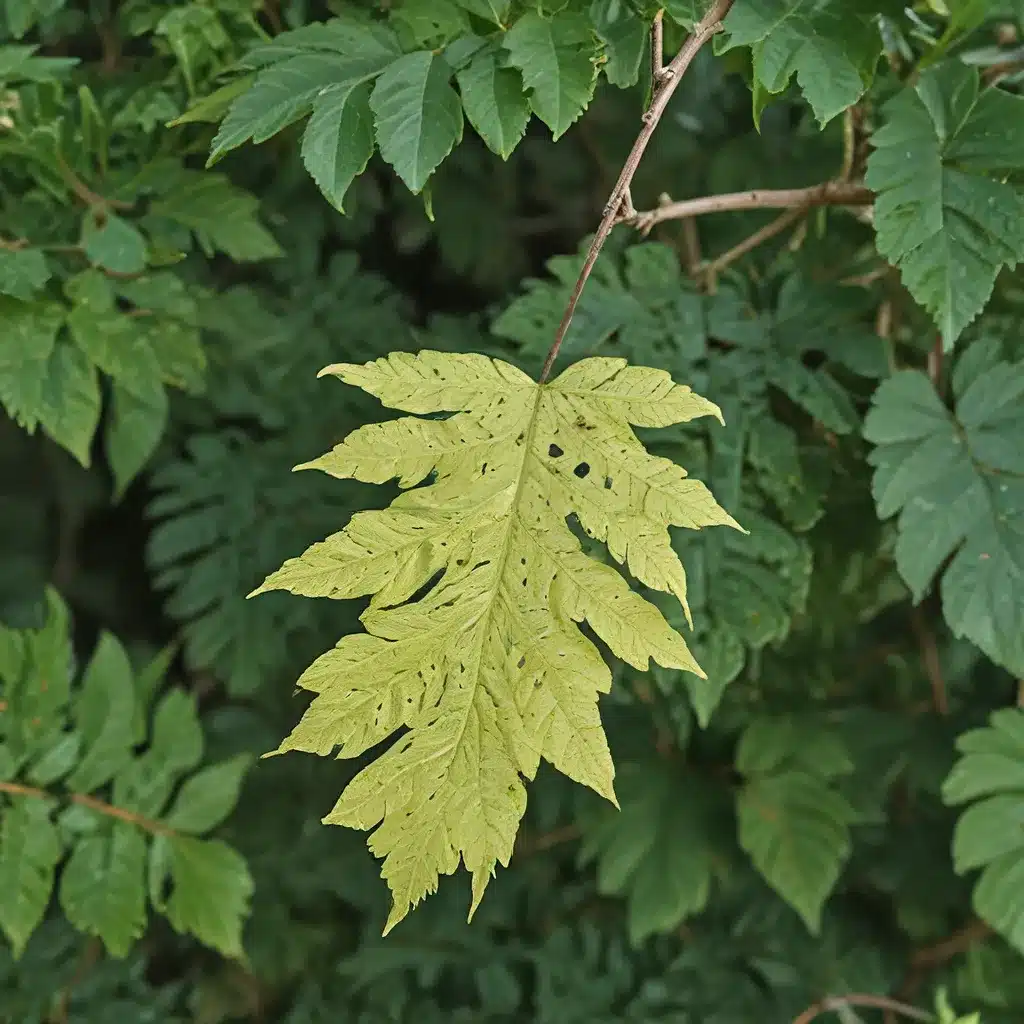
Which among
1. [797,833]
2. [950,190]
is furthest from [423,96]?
[797,833]

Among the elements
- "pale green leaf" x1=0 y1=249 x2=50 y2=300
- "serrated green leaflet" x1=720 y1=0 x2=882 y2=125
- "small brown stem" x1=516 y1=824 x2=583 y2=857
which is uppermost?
"serrated green leaflet" x1=720 y1=0 x2=882 y2=125

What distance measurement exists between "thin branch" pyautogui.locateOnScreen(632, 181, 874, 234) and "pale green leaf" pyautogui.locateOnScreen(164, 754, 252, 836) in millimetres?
643

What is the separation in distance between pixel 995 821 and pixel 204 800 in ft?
2.39

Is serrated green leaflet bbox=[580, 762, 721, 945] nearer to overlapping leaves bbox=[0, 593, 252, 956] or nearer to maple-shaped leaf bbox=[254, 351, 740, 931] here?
overlapping leaves bbox=[0, 593, 252, 956]

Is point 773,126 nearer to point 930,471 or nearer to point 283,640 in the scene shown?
point 930,471

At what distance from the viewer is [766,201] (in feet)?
2.78

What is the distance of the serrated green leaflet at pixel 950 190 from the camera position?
0.70 metres

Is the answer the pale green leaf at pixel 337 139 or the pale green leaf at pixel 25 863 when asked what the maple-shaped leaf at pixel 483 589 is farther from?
the pale green leaf at pixel 25 863

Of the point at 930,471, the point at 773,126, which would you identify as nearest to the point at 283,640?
the point at 930,471

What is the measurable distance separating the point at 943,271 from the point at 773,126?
2.10ft

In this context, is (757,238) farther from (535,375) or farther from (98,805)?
(98,805)

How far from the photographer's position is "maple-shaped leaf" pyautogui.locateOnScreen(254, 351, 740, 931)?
57 centimetres

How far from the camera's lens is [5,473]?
151cm

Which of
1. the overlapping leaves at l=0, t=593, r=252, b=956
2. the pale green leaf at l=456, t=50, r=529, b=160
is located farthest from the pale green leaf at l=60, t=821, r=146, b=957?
the pale green leaf at l=456, t=50, r=529, b=160
